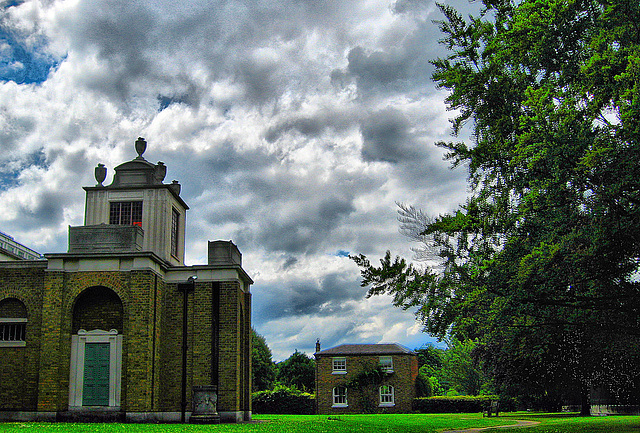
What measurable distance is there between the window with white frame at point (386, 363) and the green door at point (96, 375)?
3320cm

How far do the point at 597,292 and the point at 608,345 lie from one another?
6.13 ft

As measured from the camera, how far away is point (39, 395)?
2145cm

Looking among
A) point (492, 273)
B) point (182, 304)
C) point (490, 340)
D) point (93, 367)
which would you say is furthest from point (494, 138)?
point (93, 367)

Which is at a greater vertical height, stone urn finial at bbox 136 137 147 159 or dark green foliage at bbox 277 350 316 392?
stone urn finial at bbox 136 137 147 159

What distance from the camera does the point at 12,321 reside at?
74.1ft

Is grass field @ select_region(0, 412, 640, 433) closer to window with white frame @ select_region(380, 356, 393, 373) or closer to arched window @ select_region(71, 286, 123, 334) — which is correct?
arched window @ select_region(71, 286, 123, 334)

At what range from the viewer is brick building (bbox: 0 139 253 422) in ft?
71.4

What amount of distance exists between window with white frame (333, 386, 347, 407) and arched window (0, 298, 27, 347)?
33.4 meters

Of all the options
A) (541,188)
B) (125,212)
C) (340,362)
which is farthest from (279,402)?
(541,188)

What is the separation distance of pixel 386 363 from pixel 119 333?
110 feet

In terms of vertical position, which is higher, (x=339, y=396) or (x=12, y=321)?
(x=12, y=321)

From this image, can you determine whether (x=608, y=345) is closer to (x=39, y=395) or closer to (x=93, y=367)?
(x=93, y=367)

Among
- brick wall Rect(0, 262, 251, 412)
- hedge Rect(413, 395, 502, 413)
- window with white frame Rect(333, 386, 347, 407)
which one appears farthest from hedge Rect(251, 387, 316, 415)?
brick wall Rect(0, 262, 251, 412)

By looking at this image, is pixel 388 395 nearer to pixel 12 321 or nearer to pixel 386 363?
pixel 386 363
